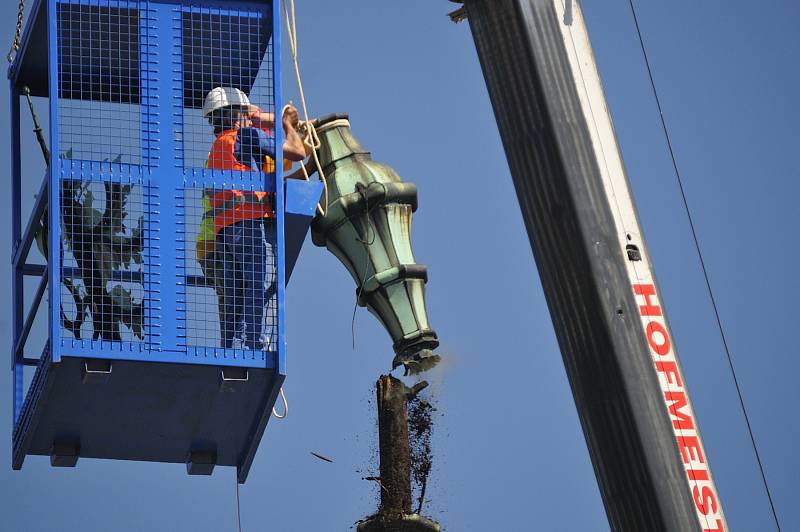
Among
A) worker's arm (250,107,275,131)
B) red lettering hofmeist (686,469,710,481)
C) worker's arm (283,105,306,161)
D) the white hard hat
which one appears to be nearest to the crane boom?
red lettering hofmeist (686,469,710,481)

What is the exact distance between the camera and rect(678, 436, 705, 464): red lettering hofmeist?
44.8ft

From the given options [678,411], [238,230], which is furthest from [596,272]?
[238,230]

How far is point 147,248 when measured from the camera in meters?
15.1

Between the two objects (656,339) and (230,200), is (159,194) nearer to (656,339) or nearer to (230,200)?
(230,200)

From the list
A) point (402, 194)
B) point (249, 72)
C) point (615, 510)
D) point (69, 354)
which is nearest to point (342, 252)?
point (402, 194)

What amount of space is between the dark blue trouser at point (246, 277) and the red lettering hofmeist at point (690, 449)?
3499mm

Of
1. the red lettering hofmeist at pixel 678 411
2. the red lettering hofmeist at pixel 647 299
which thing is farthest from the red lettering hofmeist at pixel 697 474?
the red lettering hofmeist at pixel 647 299

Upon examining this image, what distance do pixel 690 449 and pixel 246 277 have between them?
155 inches

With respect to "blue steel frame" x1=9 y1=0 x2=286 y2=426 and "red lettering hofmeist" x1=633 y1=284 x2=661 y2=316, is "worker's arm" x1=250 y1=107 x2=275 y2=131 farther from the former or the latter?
"red lettering hofmeist" x1=633 y1=284 x2=661 y2=316

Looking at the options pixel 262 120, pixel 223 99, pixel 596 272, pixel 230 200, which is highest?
pixel 223 99

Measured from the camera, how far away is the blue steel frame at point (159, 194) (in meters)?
14.9

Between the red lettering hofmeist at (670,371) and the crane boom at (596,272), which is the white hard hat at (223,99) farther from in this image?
the red lettering hofmeist at (670,371)

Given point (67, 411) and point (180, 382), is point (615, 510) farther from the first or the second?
point (67, 411)

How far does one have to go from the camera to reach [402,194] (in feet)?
54.9
